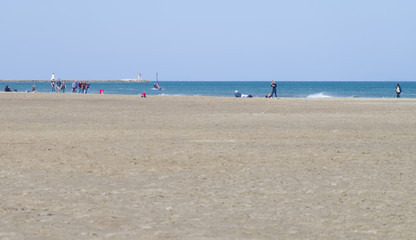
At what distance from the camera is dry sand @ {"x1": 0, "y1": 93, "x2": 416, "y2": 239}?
6445 mm

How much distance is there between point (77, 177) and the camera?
9.59 m

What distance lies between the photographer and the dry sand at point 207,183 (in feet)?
21.1

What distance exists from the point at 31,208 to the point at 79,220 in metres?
0.90

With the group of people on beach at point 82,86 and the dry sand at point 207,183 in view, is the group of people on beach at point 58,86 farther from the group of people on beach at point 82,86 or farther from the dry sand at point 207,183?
the dry sand at point 207,183

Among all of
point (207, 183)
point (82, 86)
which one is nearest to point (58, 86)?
point (82, 86)

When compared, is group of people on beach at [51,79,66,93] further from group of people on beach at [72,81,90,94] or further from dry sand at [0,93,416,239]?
dry sand at [0,93,416,239]

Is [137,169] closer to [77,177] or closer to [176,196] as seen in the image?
[77,177]

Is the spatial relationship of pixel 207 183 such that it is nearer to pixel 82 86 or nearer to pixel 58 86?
pixel 82 86

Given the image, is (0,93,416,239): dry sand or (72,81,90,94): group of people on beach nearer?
(0,93,416,239): dry sand

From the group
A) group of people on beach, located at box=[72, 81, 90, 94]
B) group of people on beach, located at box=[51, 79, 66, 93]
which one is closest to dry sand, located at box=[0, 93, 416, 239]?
group of people on beach, located at box=[72, 81, 90, 94]

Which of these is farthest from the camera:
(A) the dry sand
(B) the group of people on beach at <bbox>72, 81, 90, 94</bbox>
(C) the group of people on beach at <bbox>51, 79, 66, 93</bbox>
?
(C) the group of people on beach at <bbox>51, 79, 66, 93</bbox>

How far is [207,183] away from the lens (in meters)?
9.03

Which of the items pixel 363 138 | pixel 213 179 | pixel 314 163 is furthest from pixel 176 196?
pixel 363 138

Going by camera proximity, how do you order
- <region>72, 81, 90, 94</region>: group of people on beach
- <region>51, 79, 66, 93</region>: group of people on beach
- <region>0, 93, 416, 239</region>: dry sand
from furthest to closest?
<region>51, 79, 66, 93</region>: group of people on beach, <region>72, 81, 90, 94</region>: group of people on beach, <region>0, 93, 416, 239</region>: dry sand
